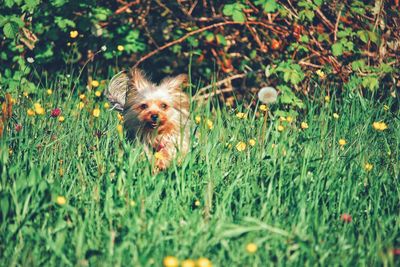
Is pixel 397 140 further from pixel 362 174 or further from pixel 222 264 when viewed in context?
pixel 222 264

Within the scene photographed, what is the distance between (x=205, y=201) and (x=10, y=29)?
2.80 meters

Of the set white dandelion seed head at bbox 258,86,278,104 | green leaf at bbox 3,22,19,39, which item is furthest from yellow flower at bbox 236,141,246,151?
green leaf at bbox 3,22,19,39

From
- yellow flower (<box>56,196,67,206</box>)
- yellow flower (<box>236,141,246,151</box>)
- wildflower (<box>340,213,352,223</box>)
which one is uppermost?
yellow flower (<box>236,141,246,151</box>)

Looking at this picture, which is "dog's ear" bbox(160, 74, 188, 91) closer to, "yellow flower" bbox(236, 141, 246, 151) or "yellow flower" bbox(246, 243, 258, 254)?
"yellow flower" bbox(236, 141, 246, 151)

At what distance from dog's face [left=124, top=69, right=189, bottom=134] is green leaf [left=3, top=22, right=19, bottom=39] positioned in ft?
3.31

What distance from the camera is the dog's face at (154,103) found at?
4238 millimetres

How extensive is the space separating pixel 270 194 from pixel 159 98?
6.27 ft

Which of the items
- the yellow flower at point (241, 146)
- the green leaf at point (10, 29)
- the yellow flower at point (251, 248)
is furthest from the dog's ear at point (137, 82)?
the yellow flower at point (251, 248)

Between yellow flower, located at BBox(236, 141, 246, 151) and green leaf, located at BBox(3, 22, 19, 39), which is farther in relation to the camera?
green leaf, located at BBox(3, 22, 19, 39)

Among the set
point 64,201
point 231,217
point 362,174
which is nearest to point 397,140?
point 362,174

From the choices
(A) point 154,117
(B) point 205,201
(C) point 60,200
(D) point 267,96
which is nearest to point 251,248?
(B) point 205,201

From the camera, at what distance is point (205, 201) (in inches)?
102

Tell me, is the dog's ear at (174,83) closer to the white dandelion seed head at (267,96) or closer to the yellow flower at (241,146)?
the white dandelion seed head at (267,96)

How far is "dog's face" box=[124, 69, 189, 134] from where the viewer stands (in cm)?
424
